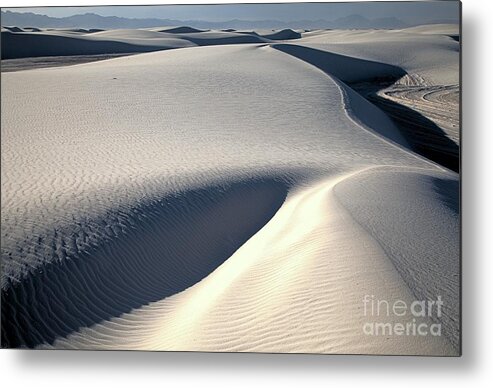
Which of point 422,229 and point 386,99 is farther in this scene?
point 386,99

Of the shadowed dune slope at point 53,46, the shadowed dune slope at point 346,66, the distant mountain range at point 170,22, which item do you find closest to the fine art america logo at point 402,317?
the distant mountain range at point 170,22

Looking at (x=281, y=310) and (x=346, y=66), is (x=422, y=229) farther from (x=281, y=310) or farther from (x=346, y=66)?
(x=346, y=66)

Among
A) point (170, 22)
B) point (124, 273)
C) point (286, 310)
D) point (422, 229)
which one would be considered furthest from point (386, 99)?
point (124, 273)

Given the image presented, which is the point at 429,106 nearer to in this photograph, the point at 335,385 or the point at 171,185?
the point at 171,185

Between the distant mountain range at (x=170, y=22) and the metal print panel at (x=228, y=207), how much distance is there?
0.06 ft

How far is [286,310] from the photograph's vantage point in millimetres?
5594

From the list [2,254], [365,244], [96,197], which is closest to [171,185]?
[96,197]

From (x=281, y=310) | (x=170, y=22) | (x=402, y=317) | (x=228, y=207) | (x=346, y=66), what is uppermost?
(x=170, y=22)

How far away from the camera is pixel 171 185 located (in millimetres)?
7395

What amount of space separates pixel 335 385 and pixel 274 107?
416cm

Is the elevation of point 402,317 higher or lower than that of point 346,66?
lower

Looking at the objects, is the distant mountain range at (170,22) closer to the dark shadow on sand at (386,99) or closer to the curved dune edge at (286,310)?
the dark shadow on sand at (386,99)

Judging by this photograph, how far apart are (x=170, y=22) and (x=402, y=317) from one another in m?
3.50

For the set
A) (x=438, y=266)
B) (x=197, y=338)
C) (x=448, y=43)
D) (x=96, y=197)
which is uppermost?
(x=448, y=43)
